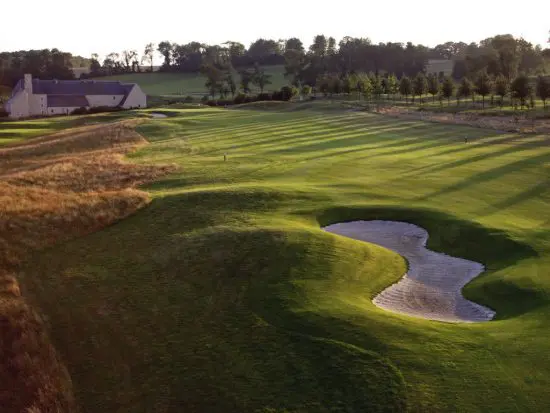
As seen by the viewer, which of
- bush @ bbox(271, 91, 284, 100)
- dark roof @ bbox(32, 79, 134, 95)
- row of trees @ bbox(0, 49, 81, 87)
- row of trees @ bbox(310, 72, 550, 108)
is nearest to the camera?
row of trees @ bbox(310, 72, 550, 108)

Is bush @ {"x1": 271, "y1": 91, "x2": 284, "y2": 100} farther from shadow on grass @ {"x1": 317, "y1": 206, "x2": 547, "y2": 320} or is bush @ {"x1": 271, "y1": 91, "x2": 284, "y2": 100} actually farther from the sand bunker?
the sand bunker

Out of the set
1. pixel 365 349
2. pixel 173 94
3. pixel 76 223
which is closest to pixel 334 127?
pixel 76 223

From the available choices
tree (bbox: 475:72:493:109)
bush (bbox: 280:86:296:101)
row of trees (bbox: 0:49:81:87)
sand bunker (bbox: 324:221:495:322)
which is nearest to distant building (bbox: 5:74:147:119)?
bush (bbox: 280:86:296:101)

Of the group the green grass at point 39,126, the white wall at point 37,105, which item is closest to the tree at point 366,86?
the green grass at point 39,126

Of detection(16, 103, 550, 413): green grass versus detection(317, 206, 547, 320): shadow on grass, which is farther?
detection(317, 206, 547, 320): shadow on grass

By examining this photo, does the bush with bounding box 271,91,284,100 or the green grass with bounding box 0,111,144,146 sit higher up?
the bush with bounding box 271,91,284,100

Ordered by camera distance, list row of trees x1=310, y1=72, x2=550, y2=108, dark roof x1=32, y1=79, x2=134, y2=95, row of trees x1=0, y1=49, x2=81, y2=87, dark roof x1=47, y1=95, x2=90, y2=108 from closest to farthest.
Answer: row of trees x1=310, y1=72, x2=550, y2=108 → dark roof x1=47, y1=95, x2=90, y2=108 → dark roof x1=32, y1=79, x2=134, y2=95 → row of trees x1=0, y1=49, x2=81, y2=87

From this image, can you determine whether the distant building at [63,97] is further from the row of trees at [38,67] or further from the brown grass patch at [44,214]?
the brown grass patch at [44,214]

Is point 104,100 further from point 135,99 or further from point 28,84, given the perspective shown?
point 28,84
